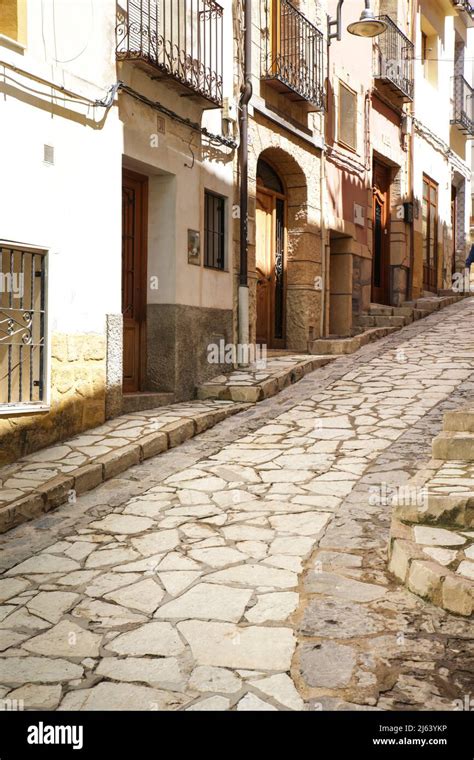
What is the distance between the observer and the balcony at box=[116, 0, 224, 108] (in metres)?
7.47

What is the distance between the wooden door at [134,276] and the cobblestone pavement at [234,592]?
5.89ft

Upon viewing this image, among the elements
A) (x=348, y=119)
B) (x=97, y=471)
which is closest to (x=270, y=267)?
(x=348, y=119)

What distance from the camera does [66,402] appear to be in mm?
6789

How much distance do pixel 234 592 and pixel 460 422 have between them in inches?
118

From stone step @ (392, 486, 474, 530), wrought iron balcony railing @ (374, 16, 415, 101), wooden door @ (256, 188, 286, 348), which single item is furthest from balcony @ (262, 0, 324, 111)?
stone step @ (392, 486, 474, 530)

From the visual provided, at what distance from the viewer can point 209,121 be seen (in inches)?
362

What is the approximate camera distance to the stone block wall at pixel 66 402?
246 inches

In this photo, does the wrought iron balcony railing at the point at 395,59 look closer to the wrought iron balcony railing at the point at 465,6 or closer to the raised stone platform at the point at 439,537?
the wrought iron balcony railing at the point at 465,6

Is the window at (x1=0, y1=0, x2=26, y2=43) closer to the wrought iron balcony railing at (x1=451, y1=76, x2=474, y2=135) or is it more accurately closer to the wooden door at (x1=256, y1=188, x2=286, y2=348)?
the wooden door at (x1=256, y1=188, x2=286, y2=348)

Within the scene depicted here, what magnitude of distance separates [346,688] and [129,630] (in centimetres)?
108

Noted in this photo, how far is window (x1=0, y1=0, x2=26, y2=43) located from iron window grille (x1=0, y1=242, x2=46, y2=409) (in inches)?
69.6

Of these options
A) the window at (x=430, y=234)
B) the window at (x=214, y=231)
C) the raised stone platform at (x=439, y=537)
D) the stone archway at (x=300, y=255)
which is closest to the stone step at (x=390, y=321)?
the stone archway at (x=300, y=255)

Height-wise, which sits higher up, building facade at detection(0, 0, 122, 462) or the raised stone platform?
building facade at detection(0, 0, 122, 462)
